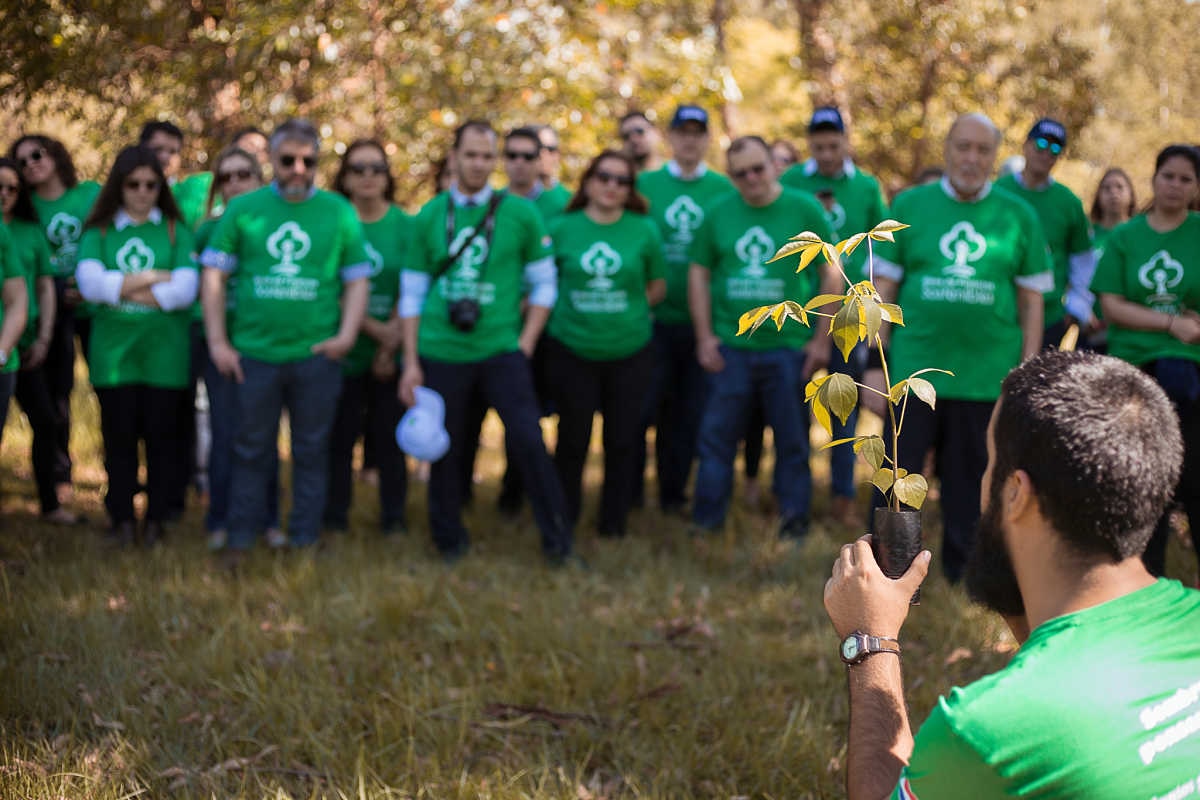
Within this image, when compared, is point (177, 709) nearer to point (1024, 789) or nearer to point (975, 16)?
point (1024, 789)

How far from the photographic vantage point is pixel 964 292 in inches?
240

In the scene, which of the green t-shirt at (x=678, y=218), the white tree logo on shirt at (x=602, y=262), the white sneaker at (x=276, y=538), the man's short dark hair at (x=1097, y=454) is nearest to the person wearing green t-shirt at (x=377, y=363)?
the white sneaker at (x=276, y=538)

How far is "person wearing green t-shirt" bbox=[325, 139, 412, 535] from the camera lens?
283 inches

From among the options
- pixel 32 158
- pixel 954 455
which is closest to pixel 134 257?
pixel 32 158

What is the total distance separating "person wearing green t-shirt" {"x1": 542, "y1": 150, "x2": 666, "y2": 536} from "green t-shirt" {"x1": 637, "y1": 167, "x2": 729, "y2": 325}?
0.55 m

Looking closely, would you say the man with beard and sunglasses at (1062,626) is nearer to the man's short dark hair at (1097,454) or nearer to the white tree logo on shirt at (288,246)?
the man's short dark hair at (1097,454)

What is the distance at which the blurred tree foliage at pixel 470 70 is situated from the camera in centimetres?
781

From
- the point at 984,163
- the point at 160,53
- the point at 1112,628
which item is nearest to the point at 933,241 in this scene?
the point at 984,163

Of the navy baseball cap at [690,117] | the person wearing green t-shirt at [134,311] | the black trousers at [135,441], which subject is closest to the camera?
the person wearing green t-shirt at [134,311]

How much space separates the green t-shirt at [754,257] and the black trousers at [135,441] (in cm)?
309

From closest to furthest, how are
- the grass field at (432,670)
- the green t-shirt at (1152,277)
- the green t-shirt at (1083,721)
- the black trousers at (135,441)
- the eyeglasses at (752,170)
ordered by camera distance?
1. the green t-shirt at (1083,721)
2. the grass field at (432,670)
3. the green t-shirt at (1152,277)
4. the black trousers at (135,441)
5. the eyeglasses at (752,170)

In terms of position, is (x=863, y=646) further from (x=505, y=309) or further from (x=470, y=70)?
(x=470, y=70)

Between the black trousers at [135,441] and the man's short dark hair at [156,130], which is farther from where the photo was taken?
the man's short dark hair at [156,130]

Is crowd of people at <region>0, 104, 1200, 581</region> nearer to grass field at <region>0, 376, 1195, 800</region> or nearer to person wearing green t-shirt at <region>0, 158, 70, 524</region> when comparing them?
person wearing green t-shirt at <region>0, 158, 70, 524</region>
